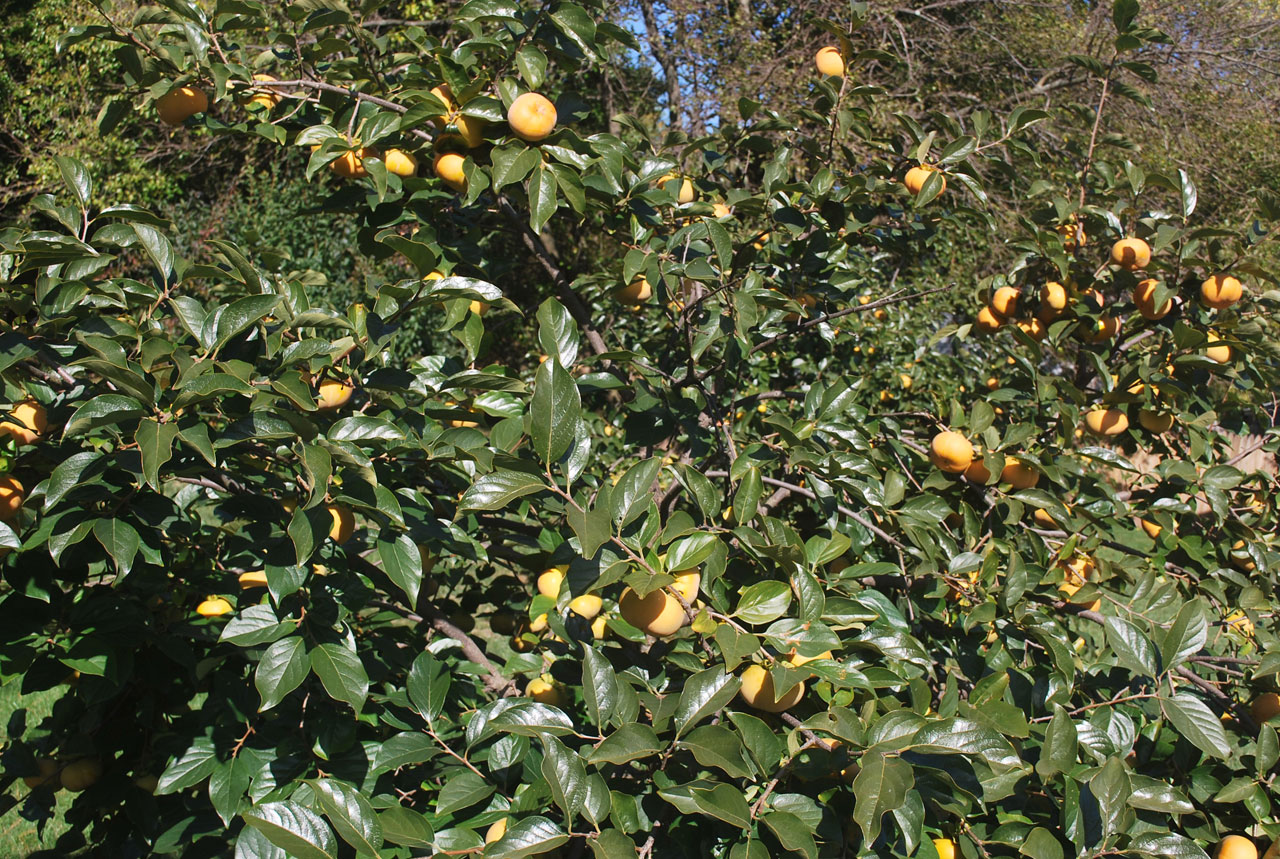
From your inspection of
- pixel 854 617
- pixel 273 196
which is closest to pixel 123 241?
pixel 854 617

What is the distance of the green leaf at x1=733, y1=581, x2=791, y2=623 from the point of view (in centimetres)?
101

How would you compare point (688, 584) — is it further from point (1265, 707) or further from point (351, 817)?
point (1265, 707)

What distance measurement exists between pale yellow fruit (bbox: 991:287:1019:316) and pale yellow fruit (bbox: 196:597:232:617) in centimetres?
167

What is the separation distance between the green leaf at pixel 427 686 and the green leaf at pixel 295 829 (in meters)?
0.38

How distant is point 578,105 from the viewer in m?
1.62

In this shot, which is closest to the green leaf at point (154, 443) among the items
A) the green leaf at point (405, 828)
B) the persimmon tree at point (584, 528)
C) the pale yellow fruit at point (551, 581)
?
the persimmon tree at point (584, 528)

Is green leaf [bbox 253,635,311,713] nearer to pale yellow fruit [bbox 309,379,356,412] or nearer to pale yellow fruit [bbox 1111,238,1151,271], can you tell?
pale yellow fruit [bbox 309,379,356,412]

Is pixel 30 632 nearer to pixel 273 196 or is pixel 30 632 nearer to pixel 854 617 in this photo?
pixel 854 617

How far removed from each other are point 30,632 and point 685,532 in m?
1.02

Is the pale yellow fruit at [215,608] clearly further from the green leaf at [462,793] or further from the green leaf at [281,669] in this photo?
the green leaf at [462,793]

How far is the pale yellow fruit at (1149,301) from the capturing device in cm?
176

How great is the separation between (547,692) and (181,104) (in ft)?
4.04

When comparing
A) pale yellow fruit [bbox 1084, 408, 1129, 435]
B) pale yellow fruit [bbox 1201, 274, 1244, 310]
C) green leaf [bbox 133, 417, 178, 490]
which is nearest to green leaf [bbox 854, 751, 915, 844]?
green leaf [bbox 133, 417, 178, 490]

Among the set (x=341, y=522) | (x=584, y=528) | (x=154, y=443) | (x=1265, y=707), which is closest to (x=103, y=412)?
(x=154, y=443)
